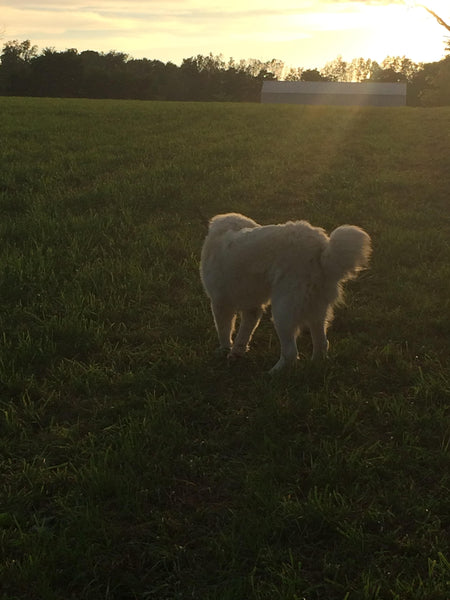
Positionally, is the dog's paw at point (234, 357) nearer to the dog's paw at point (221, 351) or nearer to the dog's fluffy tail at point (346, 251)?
the dog's paw at point (221, 351)

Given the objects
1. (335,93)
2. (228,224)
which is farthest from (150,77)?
(228,224)

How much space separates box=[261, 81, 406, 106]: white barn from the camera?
66.4 meters

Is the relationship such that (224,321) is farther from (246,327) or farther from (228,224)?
(228,224)

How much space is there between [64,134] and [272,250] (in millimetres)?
12247

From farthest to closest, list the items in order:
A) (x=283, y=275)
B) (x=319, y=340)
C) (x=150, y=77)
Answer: (x=150, y=77) → (x=319, y=340) → (x=283, y=275)

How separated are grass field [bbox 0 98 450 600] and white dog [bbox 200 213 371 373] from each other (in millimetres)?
314

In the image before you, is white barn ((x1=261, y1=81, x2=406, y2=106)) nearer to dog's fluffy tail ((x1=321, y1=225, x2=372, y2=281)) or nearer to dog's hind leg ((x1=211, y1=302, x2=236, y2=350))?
dog's hind leg ((x1=211, y1=302, x2=236, y2=350))

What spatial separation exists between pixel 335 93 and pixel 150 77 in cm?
2296

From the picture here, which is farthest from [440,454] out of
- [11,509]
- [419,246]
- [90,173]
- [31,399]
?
[90,173]

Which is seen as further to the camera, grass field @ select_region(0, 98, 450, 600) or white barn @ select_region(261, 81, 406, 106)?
white barn @ select_region(261, 81, 406, 106)

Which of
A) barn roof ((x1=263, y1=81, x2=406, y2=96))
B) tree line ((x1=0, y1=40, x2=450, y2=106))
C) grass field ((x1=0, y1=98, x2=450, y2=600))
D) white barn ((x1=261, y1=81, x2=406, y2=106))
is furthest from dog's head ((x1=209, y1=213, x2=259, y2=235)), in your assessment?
barn roof ((x1=263, y1=81, x2=406, y2=96))

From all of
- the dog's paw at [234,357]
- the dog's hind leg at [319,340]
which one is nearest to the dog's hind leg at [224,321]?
the dog's paw at [234,357]

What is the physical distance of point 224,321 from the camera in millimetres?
5152

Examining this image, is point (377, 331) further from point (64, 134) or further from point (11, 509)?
point (64, 134)
